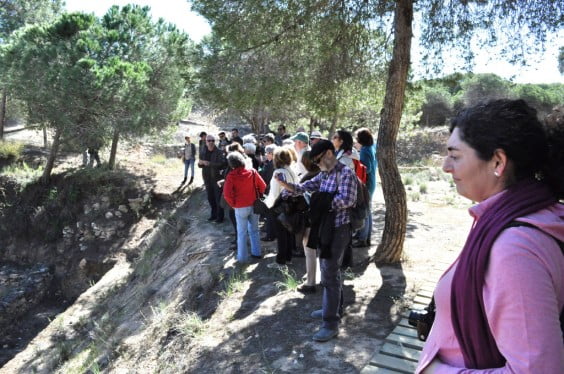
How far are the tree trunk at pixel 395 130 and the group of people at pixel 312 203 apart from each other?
371 mm

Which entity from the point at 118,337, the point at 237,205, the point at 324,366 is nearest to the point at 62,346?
the point at 118,337

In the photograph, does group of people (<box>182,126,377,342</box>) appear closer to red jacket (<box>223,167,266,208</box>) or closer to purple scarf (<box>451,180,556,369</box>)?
red jacket (<box>223,167,266,208</box>)

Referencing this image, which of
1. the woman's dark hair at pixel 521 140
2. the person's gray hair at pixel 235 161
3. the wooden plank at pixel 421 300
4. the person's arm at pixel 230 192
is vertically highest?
the woman's dark hair at pixel 521 140

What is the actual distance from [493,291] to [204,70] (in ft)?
23.9

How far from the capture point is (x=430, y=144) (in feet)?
99.1

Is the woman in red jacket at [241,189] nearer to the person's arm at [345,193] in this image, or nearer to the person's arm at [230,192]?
the person's arm at [230,192]

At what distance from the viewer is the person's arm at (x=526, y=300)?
116cm

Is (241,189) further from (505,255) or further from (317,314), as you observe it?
(505,255)

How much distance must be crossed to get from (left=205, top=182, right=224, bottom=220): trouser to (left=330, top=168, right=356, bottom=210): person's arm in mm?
6078

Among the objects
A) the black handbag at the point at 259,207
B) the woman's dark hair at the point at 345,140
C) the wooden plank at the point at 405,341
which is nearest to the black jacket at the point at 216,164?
the black handbag at the point at 259,207

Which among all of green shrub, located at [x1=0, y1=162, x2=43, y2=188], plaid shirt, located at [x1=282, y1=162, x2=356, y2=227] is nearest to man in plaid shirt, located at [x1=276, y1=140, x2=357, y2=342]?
plaid shirt, located at [x1=282, y1=162, x2=356, y2=227]

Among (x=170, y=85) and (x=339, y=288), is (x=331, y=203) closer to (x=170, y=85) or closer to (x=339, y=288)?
(x=339, y=288)

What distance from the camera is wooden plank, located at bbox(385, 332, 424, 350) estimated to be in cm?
416

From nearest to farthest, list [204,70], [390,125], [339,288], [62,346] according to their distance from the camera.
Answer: [339,288]
[390,125]
[204,70]
[62,346]
